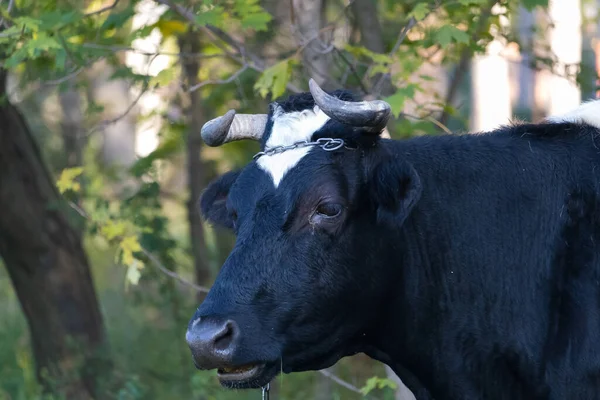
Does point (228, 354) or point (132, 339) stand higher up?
point (228, 354)

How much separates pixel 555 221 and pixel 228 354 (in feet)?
5.13

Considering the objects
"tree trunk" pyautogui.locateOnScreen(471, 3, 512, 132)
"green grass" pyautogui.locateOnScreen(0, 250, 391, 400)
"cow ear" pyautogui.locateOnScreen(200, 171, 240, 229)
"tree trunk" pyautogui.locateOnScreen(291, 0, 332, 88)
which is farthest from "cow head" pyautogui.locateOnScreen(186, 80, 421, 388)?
"tree trunk" pyautogui.locateOnScreen(471, 3, 512, 132)

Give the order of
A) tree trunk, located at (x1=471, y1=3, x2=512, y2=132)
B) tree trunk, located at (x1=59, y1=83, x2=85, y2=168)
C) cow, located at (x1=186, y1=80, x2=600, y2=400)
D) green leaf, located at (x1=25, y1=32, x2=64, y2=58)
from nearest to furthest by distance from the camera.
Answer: cow, located at (x1=186, y1=80, x2=600, y2=400)
green leaf, located at (x1=25, y1=32, x2=64, y2=58)
tree trunk, located at (x1=471, y1=3, x2=512, y2=132)
tree trunk, located at (x1=59, y1=83, x2=85, y2=168)

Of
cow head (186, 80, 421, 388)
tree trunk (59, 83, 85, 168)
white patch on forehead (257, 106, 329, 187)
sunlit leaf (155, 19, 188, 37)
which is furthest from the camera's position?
tree trunk (59, 83, 85, 168)

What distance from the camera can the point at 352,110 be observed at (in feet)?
12.8

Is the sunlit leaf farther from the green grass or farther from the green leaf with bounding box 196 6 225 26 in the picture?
the green grass

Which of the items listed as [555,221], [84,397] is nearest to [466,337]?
[555,221]

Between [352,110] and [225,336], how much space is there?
1064 mm

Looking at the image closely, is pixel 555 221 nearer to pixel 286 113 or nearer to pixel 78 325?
pixel 286 113

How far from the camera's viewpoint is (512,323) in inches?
161

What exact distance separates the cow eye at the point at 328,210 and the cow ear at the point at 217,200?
2.82 ft

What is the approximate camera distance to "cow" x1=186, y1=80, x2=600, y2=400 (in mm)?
3842

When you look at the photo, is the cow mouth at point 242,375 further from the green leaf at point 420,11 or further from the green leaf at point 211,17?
the green leaf at point 420,11

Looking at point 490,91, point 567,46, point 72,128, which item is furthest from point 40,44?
point 567,46
